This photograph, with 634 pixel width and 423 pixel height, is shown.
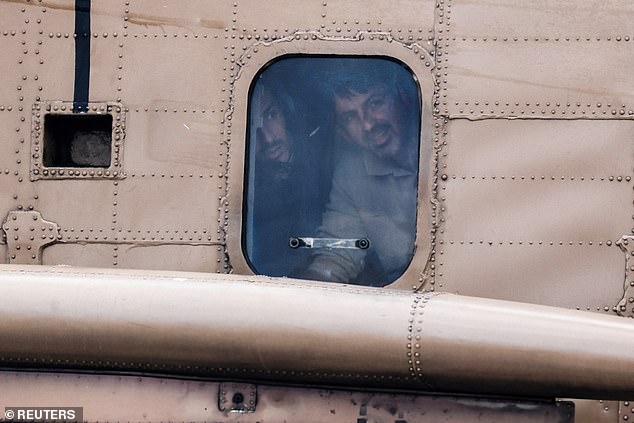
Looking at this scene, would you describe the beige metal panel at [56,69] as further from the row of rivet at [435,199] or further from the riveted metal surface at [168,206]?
the row of rivet at [435,199]

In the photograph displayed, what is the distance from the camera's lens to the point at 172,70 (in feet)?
25.9

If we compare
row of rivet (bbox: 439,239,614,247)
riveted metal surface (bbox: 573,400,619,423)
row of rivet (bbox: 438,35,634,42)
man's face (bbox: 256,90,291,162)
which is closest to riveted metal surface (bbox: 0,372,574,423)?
riveted metal surface (bbox: 573,400,619,423)

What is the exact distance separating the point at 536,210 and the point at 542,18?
A: 1.12m

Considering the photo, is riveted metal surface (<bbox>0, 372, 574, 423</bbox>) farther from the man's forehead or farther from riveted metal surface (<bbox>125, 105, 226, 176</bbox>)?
the man's forehead

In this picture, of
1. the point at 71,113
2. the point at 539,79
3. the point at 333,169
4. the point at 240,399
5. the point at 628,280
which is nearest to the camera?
the point at 240,399

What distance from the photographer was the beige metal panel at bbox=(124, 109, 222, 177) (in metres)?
7.79

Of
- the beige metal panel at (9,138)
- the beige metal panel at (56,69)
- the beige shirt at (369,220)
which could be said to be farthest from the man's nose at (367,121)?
the beige metal panel at (9,138)

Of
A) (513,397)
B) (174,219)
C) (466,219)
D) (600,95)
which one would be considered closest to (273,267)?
(174,219)

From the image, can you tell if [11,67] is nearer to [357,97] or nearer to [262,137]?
[262,137]

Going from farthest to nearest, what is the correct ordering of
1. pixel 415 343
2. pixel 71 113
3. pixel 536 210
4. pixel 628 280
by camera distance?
pixel 71 113 < pixel 536 210 < pixel 628 280 < pixel 415 343

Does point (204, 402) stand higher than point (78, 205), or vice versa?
point (78, 205)

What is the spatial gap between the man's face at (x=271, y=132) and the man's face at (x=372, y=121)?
331 millimetres

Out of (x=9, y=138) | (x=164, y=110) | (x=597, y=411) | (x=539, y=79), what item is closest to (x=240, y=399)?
(x=164, y=110)

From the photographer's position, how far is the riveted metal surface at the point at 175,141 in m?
7.78
